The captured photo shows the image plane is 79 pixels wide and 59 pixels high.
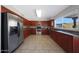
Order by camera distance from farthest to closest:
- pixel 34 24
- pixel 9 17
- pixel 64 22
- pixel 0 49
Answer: pixel 34 24, pixel 64 22, pixel 9 17, pixel 0 49

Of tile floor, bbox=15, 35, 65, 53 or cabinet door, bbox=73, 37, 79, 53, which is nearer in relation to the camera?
cabinet door, bbox=73, 37, 79, 53

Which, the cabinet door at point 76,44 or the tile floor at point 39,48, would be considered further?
the tile floor at point 39,48

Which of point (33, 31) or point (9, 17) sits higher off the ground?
point (9, 17)

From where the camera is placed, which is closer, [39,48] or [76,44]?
[76,44]

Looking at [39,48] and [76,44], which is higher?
[76,44]

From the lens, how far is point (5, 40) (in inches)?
168

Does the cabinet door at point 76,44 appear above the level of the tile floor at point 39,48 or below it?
above

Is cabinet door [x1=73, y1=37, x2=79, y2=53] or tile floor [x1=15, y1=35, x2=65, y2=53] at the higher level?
cabinet door [x1=73, y1=37, x2=79, y2=53]

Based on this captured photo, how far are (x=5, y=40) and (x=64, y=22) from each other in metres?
5.65

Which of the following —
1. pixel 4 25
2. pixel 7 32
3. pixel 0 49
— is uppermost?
pixel 4 25
